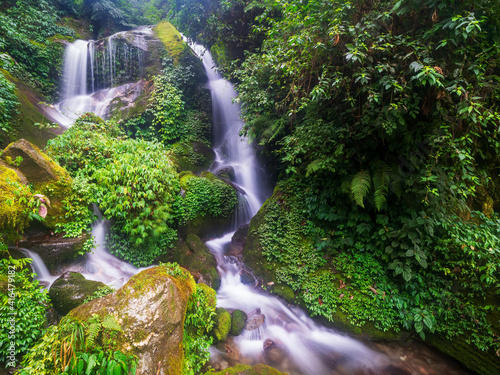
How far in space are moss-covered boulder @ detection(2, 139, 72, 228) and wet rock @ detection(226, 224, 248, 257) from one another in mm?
4268

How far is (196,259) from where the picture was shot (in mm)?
5773

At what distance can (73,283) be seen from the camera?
3.89 m

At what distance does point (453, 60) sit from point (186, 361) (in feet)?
20.1

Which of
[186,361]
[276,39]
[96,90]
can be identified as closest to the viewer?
[186,361]

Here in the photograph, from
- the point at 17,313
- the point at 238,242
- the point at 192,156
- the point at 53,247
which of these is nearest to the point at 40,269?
the point at 53,247

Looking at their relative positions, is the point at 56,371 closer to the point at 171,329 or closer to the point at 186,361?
the point at 171,329

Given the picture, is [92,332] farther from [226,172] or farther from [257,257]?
[226,172]

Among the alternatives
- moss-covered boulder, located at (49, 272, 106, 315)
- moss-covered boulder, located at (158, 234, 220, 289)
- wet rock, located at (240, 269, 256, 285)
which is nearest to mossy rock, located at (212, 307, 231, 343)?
moss-covered boulder, located at (158, 234, 220, 289)

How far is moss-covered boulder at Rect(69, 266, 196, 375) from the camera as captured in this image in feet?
8.20

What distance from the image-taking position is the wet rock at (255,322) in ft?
15.0

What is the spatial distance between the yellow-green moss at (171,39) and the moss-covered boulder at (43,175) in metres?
8.23

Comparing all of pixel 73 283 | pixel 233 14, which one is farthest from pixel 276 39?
pixel 73 283

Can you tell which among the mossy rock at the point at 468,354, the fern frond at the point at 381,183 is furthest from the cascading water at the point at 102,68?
the mossy rock at the point at 468,354

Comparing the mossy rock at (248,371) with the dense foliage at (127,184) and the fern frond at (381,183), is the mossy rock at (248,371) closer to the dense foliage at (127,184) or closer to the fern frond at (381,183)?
the dense foliage at (127,184)
